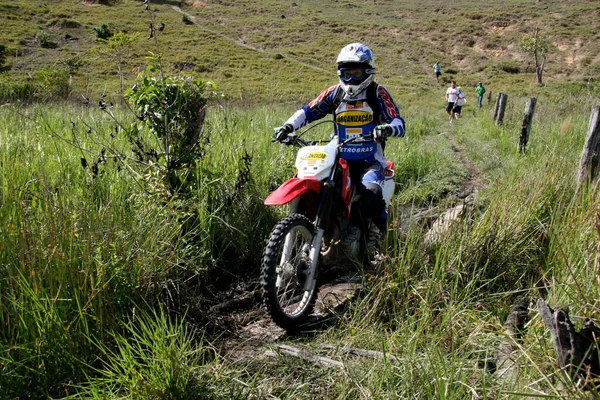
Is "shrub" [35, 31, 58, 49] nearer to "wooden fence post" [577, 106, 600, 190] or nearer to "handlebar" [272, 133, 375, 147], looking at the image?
"handlebar" [272, 133, 375, 147]

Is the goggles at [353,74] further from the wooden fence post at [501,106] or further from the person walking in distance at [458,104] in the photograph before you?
the person walking in distance at [458,104]

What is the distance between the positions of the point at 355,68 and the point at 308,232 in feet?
4.90

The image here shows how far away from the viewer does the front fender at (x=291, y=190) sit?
3.02 metres

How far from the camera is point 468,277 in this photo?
3018 mm

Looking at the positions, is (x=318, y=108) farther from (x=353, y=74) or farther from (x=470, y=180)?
(x=470, y=180)

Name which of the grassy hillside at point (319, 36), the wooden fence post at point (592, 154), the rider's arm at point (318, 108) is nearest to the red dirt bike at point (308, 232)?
the rider's arm at point (318, 108)

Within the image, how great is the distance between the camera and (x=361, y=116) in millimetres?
4102

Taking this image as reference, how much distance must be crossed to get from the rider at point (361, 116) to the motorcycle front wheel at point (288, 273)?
0.77 m

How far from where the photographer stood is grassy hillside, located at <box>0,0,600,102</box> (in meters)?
42.5

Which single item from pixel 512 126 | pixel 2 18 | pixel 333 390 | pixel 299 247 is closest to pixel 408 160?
pixel 299 247

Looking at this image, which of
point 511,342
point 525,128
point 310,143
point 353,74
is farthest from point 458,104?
point 511,342

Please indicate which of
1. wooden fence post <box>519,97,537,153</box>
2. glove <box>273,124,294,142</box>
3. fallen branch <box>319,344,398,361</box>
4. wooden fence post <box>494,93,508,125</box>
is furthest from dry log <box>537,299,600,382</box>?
wooden fence post <box>494,93,508,125</box>

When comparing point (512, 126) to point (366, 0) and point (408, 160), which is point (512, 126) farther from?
point (366, 0)

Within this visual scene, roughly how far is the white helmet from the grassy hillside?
97.5ft
